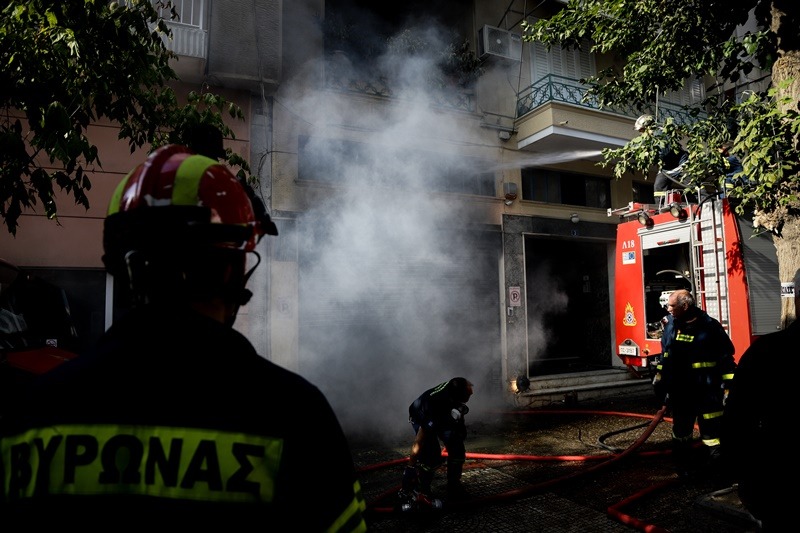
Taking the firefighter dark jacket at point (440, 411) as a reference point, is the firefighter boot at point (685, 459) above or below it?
below

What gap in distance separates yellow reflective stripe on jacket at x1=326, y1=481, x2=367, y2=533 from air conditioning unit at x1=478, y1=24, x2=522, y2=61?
10570 millimetres

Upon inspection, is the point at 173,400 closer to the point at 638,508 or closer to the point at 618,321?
the point at 638,508

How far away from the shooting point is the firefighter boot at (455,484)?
4453mm

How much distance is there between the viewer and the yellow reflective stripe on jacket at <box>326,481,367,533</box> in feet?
3.02

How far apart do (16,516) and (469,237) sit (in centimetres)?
959

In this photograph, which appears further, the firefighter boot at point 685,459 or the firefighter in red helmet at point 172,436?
the firefighter boot at point 685,459

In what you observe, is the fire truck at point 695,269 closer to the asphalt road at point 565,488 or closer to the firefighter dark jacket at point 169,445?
the asphalt road at point 565,488

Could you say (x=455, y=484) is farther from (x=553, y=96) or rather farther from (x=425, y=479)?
(x=553, y=96)

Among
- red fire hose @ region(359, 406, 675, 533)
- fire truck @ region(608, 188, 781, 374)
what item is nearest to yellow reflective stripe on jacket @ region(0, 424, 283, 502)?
red fire hose @ region(359, 406, 675, 533)

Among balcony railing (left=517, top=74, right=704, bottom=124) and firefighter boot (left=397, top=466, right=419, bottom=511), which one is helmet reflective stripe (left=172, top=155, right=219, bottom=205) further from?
balcony railing (left=517, top=74, right=704, bottom=124)

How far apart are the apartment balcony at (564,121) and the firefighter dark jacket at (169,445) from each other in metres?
9.91

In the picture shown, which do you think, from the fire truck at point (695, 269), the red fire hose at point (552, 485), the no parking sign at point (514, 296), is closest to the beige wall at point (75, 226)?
the red fire hose at point (552, 485)

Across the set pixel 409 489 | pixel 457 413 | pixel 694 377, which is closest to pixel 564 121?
pixel 694 377

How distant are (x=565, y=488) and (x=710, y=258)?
11.1ft
